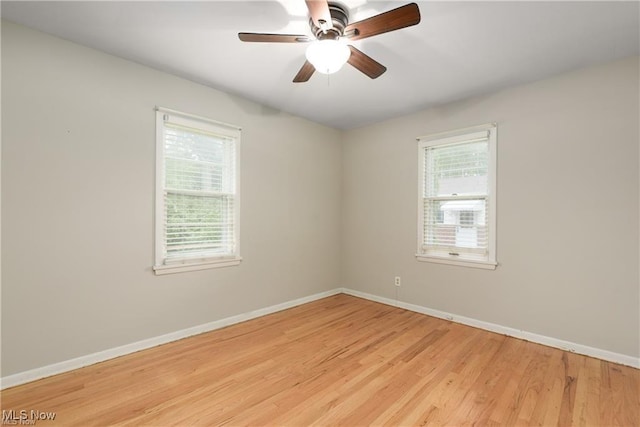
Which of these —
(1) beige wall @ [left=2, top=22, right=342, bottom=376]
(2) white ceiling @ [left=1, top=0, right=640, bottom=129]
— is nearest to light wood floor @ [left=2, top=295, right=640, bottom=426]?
(1) beige wall @ [left=2, top=22, right=342, bottom=376]

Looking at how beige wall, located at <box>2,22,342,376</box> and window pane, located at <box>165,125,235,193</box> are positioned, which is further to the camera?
window pane, located at <box>165,125,235,193</box>

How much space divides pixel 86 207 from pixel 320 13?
91.6 inches

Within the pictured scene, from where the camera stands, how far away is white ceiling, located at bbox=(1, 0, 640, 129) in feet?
6.46

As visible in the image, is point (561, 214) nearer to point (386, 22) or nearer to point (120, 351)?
point (386, 22)

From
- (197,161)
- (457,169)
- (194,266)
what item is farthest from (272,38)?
(457,169)

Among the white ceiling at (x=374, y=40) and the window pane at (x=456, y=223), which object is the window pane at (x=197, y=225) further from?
the window pane at (x=456, y=223)

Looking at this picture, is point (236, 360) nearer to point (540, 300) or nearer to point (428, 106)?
point (540, 300)

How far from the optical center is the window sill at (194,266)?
281 centimetres

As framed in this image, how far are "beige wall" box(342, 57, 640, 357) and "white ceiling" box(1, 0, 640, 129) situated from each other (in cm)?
28

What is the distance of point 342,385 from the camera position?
217 centimetres

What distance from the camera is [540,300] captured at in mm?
2904

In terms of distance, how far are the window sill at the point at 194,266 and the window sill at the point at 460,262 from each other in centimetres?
228

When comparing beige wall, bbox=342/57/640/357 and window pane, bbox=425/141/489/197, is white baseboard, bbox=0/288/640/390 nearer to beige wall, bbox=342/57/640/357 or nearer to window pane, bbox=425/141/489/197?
beige wall, bbox=342/57/640/357

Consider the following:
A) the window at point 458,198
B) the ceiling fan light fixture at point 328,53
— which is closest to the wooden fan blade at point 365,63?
the ceiling fan light fixture at point 328,53
